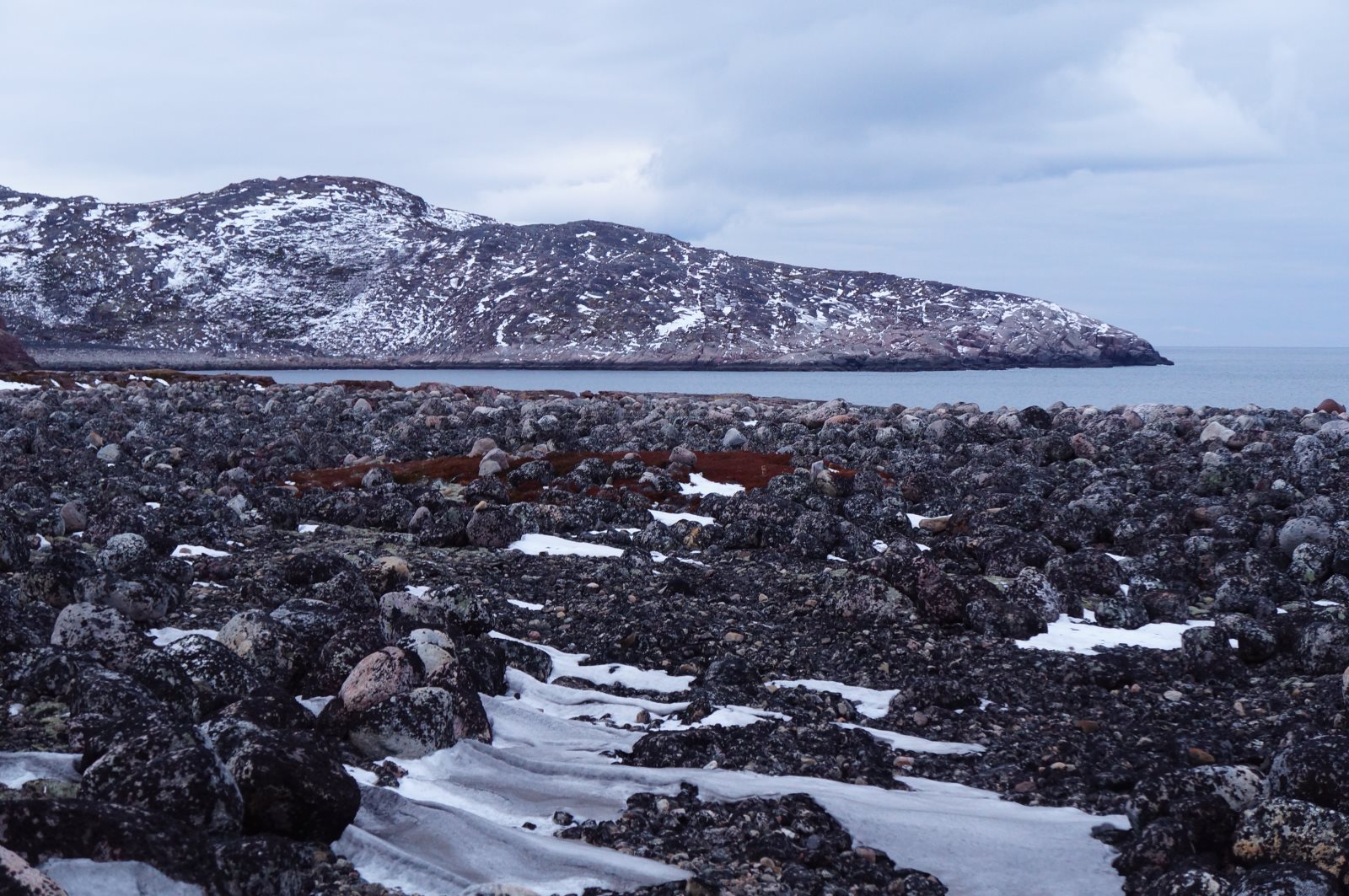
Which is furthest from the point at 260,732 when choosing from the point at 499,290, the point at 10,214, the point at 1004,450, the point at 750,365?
the point at 10,214

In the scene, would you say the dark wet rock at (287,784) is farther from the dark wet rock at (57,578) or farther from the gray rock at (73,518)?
the gray rock at (73,518)

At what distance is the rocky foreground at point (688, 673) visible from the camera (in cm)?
460

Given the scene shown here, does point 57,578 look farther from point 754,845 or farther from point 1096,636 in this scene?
point 1096,636

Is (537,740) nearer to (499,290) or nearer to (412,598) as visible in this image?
(412,598)

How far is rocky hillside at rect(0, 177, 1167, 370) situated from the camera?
161 metres

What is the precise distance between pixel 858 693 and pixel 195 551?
771cm

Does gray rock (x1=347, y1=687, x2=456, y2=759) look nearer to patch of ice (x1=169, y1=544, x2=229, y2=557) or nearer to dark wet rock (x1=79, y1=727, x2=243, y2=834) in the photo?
dark wet rock (x1=79, y1=727, x2=243, y2=834)

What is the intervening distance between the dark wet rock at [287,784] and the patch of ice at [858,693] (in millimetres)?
3726

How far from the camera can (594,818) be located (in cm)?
531

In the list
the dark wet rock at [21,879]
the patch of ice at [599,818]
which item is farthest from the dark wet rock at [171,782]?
the dark wet rock at [21,879]

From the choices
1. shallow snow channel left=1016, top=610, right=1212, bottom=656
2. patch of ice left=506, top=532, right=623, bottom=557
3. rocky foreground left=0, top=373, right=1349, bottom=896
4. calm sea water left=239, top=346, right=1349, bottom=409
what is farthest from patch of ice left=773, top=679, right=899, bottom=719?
calm sea water left=239, top=346, right=1349, bottom=409

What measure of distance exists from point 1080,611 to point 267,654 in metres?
7.13

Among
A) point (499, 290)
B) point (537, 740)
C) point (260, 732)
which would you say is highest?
point (499, 290)

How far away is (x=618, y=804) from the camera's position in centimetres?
546
